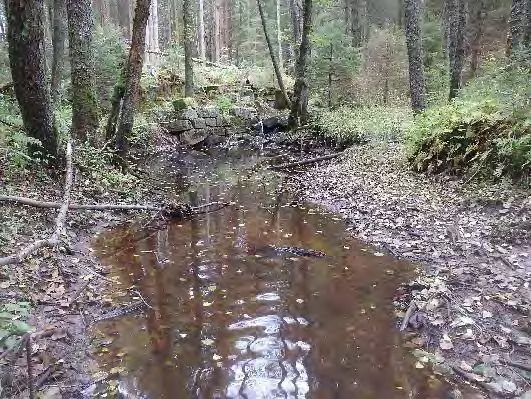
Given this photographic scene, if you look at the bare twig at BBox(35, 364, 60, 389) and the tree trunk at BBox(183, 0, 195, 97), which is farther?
the tree trunk at BBox(183, 0, 195, 97)

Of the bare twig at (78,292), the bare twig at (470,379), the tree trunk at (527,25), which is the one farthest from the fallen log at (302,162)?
the bare twig at (470,379)

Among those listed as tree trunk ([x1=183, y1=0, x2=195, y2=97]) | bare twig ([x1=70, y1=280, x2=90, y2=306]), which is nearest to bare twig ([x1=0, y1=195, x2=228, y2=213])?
bare twig ([x1=70, y1=280, x2=90, y2=306])

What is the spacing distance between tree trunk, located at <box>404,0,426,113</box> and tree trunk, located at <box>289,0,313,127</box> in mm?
5497

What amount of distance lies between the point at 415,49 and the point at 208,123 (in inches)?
382

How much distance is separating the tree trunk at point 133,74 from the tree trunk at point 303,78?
9032mm

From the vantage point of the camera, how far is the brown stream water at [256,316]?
416 cm

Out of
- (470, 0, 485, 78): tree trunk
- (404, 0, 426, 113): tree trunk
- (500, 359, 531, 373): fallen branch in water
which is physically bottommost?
(500, 359, 531, 373): fallen branch in water

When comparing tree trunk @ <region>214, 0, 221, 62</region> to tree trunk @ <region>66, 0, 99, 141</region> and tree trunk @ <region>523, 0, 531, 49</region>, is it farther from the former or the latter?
tree trunk @ <region>523, 0, 531, 49</region>

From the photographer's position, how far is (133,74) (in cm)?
1064

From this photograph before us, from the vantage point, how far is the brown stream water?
416cm

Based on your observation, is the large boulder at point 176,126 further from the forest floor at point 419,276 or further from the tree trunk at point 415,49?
the tree trunk at point 415,49

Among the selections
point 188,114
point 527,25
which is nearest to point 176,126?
point 188,114

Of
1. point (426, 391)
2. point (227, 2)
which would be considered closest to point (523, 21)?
point (426, 391)

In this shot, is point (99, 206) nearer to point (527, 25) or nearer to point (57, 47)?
point (527, 25)
